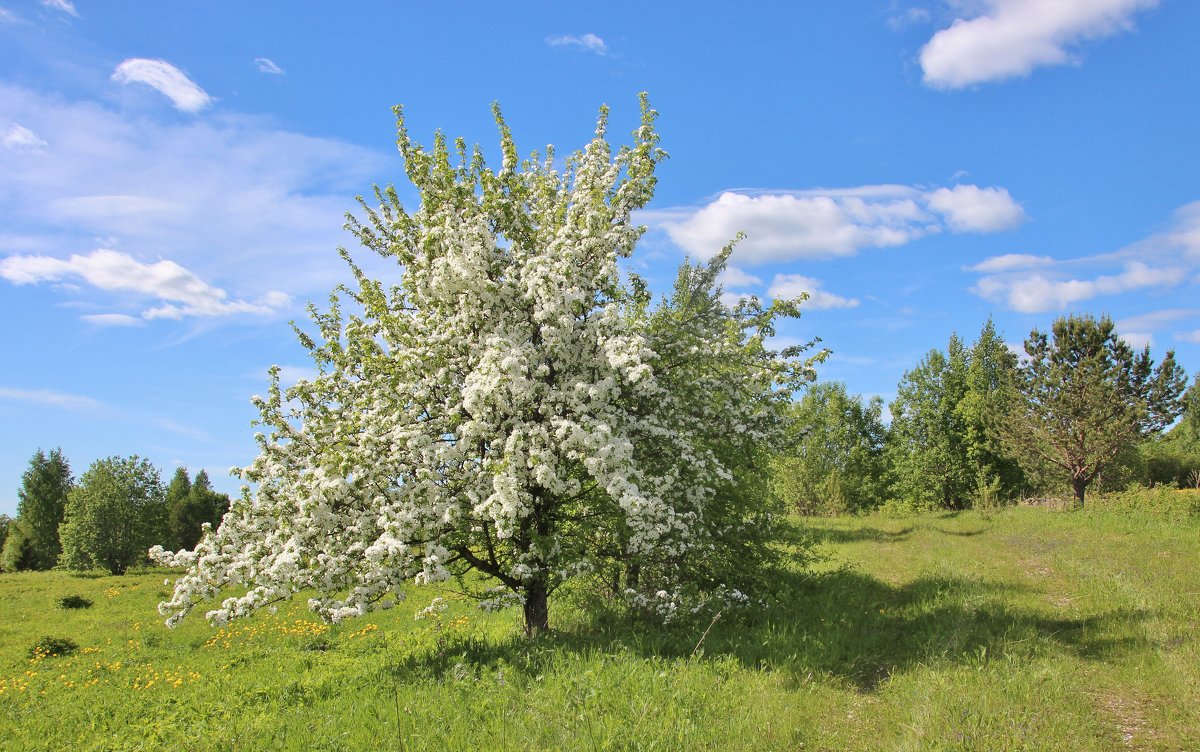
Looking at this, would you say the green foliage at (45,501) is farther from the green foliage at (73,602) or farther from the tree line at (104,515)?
the green foliage at (73,602)

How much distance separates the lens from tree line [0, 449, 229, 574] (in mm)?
57625

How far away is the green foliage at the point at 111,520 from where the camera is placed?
5712 cm

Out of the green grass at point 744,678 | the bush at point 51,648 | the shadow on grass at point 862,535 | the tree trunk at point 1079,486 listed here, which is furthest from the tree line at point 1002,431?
the bush at point 51,648

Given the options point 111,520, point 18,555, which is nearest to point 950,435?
point 111,520

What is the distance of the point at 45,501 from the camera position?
3009 inches

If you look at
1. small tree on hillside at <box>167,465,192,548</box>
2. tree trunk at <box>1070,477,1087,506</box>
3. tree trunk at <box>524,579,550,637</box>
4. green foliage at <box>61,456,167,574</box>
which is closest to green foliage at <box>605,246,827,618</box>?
tree trunk at <box>524,579,550,637</box>

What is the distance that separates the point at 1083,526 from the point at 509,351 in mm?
30755

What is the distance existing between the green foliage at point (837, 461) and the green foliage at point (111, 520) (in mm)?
57463

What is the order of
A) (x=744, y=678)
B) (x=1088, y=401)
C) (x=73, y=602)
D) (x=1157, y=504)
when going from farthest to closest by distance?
(x=1088, y=401), (x=73, y=602), (x=1157, y=504), (x=744, y=678)

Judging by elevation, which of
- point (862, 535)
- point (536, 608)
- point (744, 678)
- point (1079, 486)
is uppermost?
point (1079, 486)

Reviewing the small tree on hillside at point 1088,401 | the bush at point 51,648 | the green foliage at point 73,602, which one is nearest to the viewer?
the bush at point 51,648

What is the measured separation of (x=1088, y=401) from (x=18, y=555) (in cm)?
9079

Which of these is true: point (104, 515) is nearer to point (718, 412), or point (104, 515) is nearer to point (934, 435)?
point (718, 412)

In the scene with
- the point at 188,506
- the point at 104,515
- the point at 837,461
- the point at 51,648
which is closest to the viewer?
the point at 51,648
